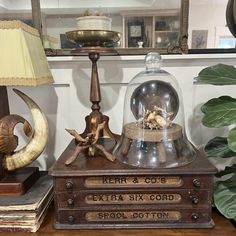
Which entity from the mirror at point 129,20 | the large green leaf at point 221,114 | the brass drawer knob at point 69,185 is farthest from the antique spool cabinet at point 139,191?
the mirror at point 129,20

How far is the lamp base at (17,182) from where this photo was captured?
0.78 metres

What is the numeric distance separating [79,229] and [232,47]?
0.91 metres

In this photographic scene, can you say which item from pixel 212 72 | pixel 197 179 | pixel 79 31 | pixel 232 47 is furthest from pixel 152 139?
pixel 232 47

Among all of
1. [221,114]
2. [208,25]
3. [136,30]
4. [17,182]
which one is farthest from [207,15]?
[17,182]

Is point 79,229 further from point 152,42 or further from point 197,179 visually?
point 152,42

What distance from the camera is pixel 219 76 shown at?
78 cm

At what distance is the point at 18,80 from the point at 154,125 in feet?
1.41

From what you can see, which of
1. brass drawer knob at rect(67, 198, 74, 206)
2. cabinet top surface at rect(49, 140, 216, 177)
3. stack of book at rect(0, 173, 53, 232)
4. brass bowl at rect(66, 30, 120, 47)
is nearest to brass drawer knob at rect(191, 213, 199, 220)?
cabinet top surface at rect(49, 140, 216, 177)

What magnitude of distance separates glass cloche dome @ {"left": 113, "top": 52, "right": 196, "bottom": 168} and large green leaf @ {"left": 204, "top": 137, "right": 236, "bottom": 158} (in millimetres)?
88

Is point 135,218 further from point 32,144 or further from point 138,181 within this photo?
point 32,144

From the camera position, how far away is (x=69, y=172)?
0.71 meters

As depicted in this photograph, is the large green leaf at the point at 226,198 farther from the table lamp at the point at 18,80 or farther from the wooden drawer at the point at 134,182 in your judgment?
the table lamp at the point at 18,80

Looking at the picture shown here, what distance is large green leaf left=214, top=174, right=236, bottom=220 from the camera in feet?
2.35

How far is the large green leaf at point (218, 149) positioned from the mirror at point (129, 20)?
1.24ft
